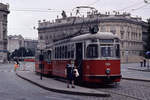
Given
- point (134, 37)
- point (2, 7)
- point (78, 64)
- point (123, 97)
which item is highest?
point (2, 7)

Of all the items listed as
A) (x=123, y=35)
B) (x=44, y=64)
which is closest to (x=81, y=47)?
(x=44, y=64)

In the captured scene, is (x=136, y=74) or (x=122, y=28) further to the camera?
(x=122, y=28)

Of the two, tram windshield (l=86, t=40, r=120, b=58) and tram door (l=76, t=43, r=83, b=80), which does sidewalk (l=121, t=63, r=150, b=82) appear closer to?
tram windshield (l=86, t=40, r=120, b=58)

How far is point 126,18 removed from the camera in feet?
317

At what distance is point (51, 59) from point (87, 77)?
31.4 ft

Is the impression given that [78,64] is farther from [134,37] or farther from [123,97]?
[134,37]

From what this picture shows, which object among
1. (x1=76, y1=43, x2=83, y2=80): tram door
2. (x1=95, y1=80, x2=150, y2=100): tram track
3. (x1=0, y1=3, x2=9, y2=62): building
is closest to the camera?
(x1=95, y1=80, x2=150, y2=100): tram track

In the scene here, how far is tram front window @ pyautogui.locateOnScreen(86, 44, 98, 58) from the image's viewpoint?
1905cm

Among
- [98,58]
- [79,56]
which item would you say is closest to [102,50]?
[98,58]

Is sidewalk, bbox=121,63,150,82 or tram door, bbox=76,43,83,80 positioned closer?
tram door, bbox=76,43,83,80

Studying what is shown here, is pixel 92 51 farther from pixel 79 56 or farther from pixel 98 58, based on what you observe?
pixel 79 56

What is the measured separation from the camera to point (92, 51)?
63.1ft

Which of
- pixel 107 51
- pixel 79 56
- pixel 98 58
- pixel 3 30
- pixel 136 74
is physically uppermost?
pixel 3 30

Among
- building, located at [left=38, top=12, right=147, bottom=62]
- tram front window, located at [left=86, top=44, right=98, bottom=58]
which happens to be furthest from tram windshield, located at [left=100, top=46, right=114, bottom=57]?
building, located at [left=38, top=12, right=147, bottom=62]
